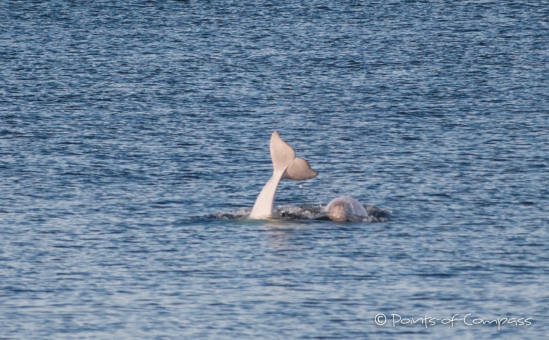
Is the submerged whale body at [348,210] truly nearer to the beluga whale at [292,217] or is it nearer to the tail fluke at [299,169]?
the beluga whale at [292,217]

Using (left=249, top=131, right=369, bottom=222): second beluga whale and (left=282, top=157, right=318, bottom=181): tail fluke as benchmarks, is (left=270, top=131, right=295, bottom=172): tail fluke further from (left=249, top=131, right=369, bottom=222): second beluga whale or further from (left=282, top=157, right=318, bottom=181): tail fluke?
(left=282, top=157, right=318, bottom=181): tail fluke

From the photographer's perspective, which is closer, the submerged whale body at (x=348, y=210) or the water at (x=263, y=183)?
the water at (x=263, y=183)

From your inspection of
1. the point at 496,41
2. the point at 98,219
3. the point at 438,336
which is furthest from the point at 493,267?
the point at 496,41

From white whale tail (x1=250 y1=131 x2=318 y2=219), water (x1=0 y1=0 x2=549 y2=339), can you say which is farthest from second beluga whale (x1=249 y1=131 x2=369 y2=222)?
water (x1=0 y1=0 x2=549 y2=339)

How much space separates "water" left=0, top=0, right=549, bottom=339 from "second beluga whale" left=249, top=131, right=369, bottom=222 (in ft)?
1.78

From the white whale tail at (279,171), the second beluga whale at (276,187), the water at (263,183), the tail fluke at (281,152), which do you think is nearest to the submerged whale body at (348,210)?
the second beluga whale at (276,187)

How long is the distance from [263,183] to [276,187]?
530 centimetres

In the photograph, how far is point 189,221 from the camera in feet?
118

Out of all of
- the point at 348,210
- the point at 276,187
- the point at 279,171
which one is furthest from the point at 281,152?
the point at 348,210

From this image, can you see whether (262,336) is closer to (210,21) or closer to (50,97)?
(50,97)

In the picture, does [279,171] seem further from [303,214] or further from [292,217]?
[303,214]

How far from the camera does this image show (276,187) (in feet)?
Answer: 118

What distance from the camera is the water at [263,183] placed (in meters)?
28.0

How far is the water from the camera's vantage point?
28.0 m
